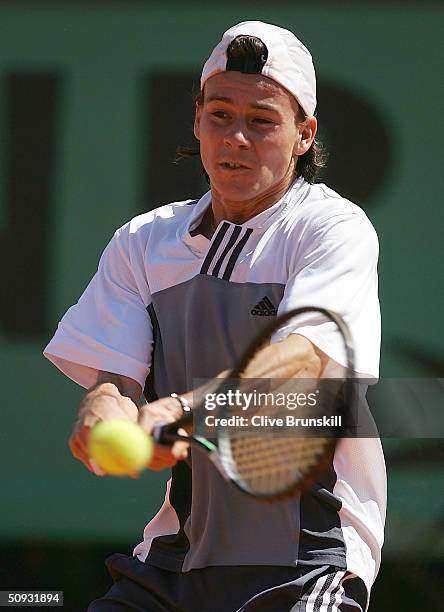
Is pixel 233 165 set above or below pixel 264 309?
above

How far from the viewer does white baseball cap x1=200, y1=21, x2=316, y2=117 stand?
125 inches

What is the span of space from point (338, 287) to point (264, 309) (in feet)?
0.61

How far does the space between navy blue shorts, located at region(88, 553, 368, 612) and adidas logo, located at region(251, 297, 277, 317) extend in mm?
528

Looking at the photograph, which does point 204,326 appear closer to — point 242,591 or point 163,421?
point 163,421

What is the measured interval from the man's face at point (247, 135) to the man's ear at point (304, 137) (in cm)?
7

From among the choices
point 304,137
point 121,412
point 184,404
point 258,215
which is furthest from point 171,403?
point 304,137

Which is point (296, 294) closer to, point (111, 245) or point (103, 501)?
point (111, 245)

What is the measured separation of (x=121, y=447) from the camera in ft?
8.27

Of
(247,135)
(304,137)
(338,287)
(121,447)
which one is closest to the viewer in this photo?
(121,447)

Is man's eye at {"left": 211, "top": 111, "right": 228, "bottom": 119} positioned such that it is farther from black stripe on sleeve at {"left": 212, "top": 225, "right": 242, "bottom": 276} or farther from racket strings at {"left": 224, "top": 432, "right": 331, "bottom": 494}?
racket strings at {"left": 224, "top": 432, "right": 331, "bottom": 494}

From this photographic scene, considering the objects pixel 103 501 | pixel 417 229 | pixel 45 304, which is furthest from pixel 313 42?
pixel 103 501

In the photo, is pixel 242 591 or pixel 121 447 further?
pixel 242 591

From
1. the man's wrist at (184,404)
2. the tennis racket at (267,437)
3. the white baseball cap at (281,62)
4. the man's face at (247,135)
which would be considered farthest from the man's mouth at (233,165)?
the man's wrist at (184,404)

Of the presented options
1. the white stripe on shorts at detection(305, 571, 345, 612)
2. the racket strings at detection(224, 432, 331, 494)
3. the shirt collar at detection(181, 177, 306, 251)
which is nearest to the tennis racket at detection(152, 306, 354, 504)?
the racket strings at detection(224, 432, 331, 494)
